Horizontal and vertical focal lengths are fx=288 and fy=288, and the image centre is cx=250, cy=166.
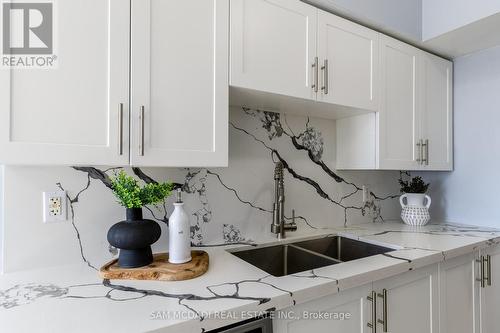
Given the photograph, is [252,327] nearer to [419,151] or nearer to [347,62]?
[347,62]

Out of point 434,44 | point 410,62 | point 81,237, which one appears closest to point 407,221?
point 410,62

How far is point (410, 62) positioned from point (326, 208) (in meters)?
1.10

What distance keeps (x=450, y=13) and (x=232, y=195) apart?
5.67 ft

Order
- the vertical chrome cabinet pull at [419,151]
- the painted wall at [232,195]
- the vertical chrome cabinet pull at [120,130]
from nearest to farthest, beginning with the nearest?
the vertical chrome cabinet pull at [120,130]
the painted wall at [232,195]
the vertical chrome cabinet pull at [419,151]

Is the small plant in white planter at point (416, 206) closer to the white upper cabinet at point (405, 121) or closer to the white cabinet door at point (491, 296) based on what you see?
the white upper cabinet at point (405, 121)

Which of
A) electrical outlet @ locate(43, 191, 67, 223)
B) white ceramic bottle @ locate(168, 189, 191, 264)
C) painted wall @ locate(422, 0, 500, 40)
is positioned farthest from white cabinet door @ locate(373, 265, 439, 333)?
painted wall @ locate(422, 0, 500, 40)

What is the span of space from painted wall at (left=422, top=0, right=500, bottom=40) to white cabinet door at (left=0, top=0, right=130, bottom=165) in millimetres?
1835

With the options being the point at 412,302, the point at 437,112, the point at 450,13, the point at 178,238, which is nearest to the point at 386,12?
the point at 450,13

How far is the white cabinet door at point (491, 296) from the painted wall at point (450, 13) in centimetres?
134

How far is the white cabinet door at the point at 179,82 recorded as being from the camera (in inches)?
40.9

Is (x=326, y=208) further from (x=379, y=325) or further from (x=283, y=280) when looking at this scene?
(x=283, y=280)

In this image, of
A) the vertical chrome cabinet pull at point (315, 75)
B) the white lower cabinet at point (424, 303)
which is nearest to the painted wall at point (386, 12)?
the vertical chrome cabinet pull at point (315, 75)

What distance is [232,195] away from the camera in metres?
1.61

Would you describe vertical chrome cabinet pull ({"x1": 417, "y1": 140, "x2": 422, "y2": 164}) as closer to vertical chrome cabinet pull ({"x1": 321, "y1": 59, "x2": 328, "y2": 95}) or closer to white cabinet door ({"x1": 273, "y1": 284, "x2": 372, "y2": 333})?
vertical chrome cabinet pull ({"x1": 321, "y1": 59, "x2": 328, "y2": 95})
